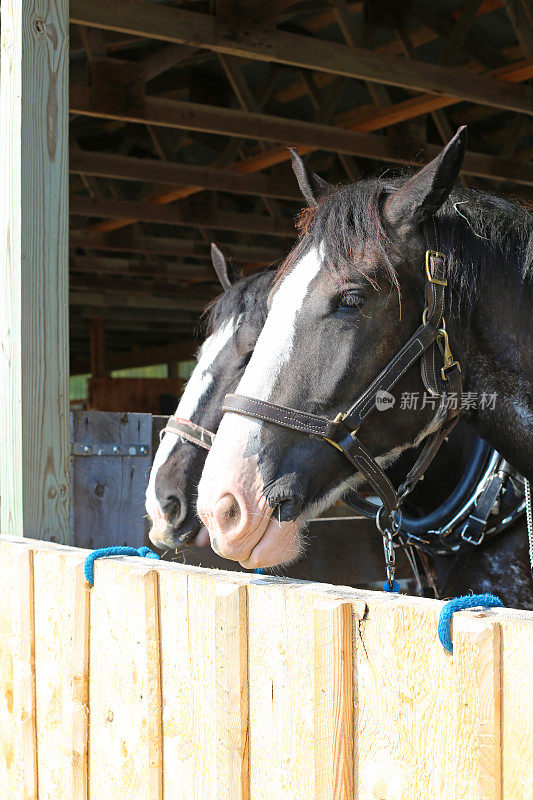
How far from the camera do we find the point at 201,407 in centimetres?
292

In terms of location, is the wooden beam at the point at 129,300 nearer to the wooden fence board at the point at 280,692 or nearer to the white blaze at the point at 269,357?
the white blaze at the point at 269,357

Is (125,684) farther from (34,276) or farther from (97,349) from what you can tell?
(97,349)

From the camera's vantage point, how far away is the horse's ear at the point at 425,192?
1833 millimetres

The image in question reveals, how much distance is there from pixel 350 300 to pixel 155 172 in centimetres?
585

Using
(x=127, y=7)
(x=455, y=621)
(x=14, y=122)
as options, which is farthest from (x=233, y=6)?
(x=455, y=621)

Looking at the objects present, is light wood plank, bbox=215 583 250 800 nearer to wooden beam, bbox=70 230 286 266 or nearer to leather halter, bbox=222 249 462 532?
leather halter, bbox=222 249 462 532

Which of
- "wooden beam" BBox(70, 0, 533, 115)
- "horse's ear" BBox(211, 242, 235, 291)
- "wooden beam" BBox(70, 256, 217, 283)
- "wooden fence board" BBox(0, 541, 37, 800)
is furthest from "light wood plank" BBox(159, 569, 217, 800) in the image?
"wooden beam" BBox(70, 256, 217, 283)

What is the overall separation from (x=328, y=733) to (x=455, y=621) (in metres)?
0.31

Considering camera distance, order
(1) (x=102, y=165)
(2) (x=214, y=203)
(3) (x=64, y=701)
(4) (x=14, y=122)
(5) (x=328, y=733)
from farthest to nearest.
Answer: (2) (x=214, y=203)
(1) (x=102, y=165)
(4) (x=14, y=122)
(3) (x=64, y=701)
(5) (x=328, y=733)

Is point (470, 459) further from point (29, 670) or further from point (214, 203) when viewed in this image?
point (214, 203)

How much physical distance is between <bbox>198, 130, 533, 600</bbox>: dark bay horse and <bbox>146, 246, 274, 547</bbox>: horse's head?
98 cm

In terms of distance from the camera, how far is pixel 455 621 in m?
1.10

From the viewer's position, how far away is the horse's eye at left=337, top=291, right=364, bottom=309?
1847 millimetres

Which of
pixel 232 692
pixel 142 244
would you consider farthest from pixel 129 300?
pixel 232 692
